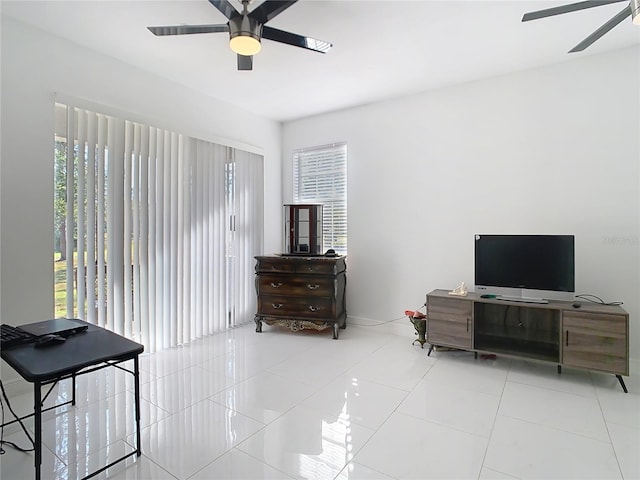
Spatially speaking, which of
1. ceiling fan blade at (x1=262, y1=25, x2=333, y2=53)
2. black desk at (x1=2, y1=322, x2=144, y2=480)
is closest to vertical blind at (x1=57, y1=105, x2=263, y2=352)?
black desk at (x1=2, y1=322, x2=144, y2=480)

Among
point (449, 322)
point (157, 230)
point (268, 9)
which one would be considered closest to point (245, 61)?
point (268, 9)

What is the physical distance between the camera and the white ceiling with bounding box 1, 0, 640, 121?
90.6 inches

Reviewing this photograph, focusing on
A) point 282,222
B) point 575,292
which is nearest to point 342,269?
point 282,222

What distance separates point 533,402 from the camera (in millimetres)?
2342

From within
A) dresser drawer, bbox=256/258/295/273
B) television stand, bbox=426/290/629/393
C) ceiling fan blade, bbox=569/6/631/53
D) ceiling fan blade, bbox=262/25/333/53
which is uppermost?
ceiling fan blade, bbox=262/25/333/53

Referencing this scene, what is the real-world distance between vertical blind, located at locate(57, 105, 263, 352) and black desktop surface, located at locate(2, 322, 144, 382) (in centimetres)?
112

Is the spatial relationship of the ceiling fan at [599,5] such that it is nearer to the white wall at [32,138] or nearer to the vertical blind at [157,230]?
the vertical blind at [157,230]

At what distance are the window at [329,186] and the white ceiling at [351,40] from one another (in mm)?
904

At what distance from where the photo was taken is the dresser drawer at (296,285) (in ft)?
12.3

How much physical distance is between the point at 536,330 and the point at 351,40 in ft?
10.3

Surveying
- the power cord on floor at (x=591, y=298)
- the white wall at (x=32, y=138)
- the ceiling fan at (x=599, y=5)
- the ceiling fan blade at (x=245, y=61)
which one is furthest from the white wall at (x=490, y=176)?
the white wall at (x=32, y=138)

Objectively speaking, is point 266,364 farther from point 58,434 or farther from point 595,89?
point 595,89

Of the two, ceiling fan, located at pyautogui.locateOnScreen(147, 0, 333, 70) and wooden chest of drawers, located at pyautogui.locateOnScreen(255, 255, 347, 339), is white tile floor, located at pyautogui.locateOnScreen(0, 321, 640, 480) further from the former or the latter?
ceiling fan, located at pyautogui.locateOnScreen(147, 0, 333, 70)

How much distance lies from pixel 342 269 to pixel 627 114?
9.94ft
